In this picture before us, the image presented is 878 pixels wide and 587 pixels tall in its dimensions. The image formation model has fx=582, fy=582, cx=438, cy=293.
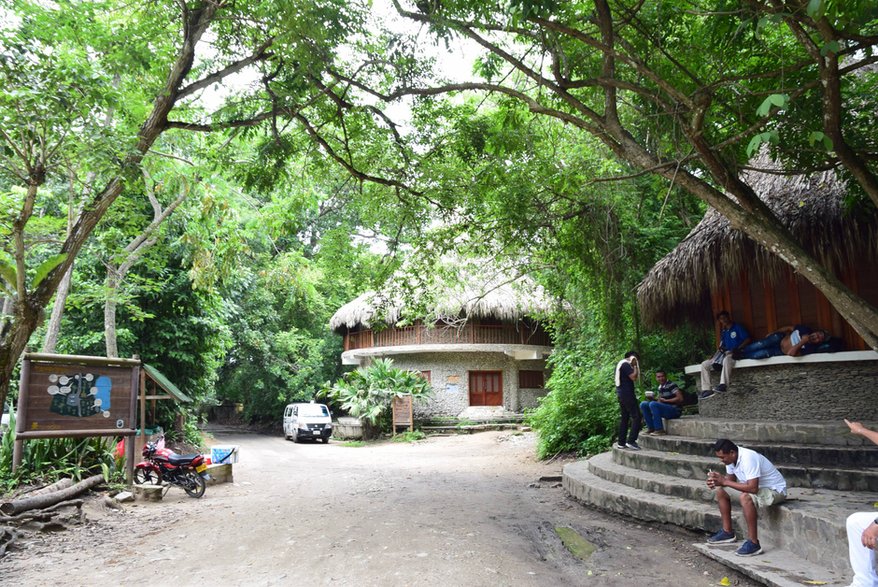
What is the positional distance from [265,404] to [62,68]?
23.3m

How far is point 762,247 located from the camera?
7609 mm

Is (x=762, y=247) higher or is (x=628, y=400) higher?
(x=762, y=247)

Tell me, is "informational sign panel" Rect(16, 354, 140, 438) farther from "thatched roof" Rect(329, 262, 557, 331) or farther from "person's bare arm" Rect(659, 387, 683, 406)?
"person's bare arm" Rect(659, 387, 683, 406)

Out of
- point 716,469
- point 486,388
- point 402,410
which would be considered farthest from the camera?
point 486,388

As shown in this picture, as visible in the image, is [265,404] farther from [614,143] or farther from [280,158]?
[614,143]

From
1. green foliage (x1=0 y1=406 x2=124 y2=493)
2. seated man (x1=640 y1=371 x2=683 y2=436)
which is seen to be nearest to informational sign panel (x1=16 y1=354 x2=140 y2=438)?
green foliage (x1=0 y1=406 x2=124 y2=493)

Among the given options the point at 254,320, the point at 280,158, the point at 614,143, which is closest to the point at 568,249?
the point at 614,143

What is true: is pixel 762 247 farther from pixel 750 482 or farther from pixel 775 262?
pixel 750 482

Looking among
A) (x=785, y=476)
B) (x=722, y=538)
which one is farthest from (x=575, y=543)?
(x=785, y=476)

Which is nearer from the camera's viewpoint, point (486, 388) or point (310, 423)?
point (310, 423)

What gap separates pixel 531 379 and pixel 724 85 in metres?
19.3

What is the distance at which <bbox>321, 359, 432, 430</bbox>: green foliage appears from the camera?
69.3 ft

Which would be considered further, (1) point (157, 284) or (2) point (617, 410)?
(1) point (157, 284)

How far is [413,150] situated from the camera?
28.9 feet
